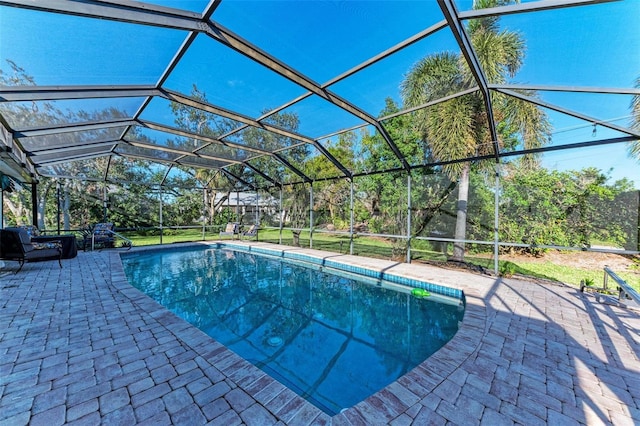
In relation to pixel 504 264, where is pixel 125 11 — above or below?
above

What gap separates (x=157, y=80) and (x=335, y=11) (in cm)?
297

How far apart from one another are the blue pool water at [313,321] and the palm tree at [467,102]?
2683 millimetres

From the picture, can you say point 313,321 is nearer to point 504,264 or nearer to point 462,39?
point 462,39

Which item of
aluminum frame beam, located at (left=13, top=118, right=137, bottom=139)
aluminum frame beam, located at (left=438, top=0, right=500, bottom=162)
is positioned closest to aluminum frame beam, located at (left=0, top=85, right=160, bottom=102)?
aluminum frame beam, located at (left=13, top=118, right=137, bottom=139)

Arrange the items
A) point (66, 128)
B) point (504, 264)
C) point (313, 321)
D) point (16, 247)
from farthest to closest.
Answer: point (504, 264)
point (16, 247)
point (66, 128)
point (313, 321)

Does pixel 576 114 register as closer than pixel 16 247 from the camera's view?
Yes

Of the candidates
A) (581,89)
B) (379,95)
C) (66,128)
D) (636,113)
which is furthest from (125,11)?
(636,113)

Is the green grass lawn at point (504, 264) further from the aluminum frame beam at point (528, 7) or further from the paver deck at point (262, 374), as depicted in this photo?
the aluminum frame beam at point (528, 7)

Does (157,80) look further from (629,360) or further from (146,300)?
(629,360)

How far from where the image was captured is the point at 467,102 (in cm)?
643

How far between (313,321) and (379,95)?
4.36m

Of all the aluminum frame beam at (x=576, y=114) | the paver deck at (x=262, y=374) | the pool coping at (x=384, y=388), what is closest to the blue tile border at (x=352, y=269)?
the pool coping at (x=384, y=388)

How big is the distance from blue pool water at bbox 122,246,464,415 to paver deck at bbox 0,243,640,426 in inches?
26.9

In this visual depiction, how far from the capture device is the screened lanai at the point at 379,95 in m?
2.89
